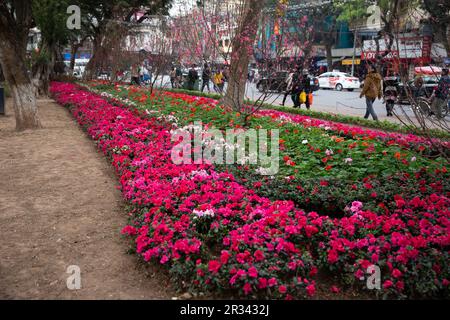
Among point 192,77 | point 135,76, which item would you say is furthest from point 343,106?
point 135,76

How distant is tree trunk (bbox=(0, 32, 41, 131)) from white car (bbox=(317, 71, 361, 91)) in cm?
2232

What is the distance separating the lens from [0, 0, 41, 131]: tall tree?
8625 millimetres

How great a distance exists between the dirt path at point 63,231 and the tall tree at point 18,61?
215 cm

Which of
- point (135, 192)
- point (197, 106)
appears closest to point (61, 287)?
point (135, 192)

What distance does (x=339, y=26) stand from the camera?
38.4 m

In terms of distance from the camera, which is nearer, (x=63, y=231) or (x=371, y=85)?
(x=63, y=231)

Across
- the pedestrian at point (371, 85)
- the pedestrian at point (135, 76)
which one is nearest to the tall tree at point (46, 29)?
the pedestrian at point (135, 76)

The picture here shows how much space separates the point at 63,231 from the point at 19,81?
6175 millimetres

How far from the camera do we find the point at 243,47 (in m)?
9.51

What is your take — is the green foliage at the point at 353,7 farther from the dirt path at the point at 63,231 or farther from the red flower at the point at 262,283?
the red flower at the point at 262,283

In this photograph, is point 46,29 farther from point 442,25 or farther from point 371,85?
point 442,25

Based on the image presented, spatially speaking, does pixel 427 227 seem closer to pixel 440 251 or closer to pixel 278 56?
pixel 440 251

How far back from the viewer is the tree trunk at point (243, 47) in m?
8.87

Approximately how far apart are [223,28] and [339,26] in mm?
31031
